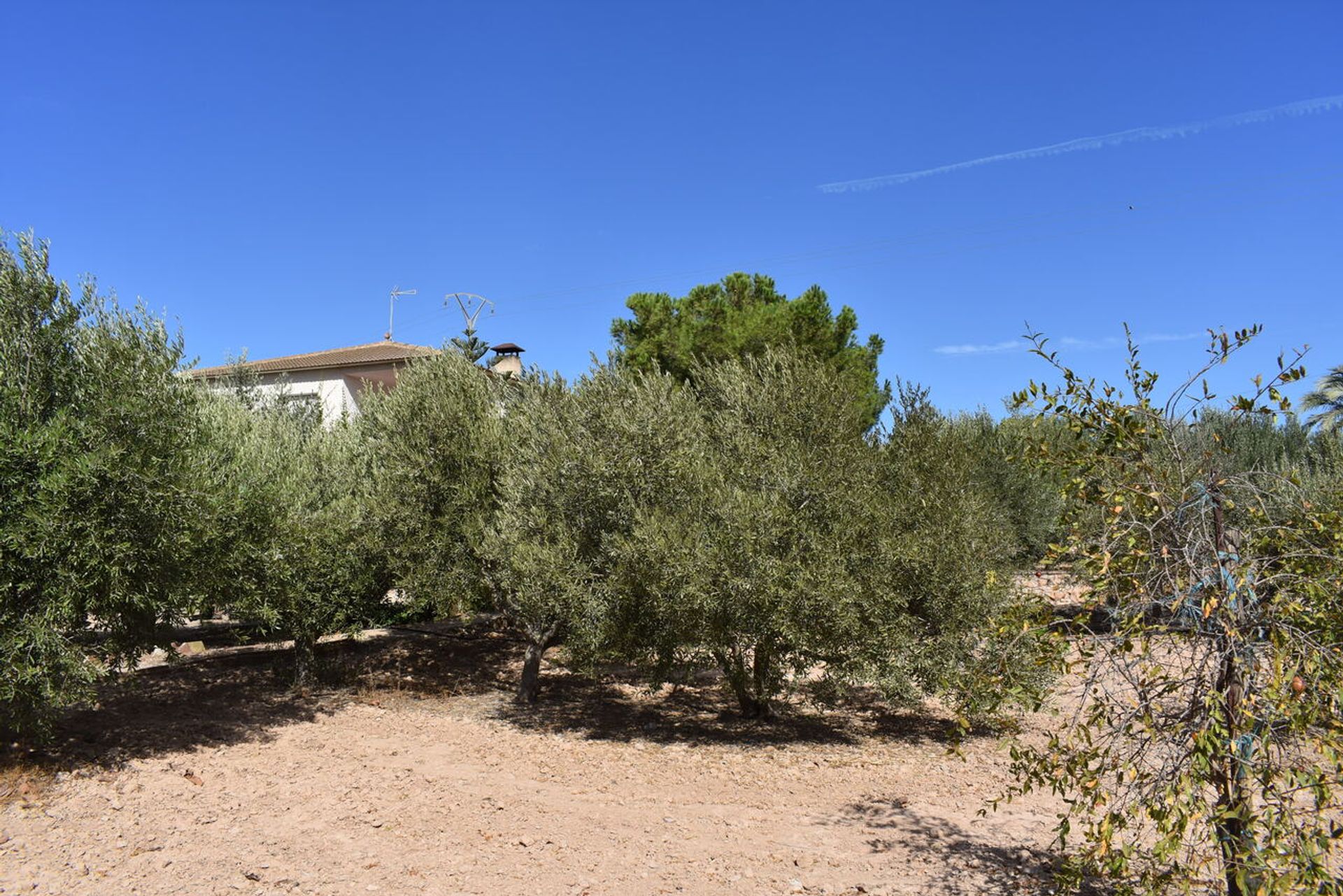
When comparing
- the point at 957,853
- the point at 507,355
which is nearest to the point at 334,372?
the point at 507,355

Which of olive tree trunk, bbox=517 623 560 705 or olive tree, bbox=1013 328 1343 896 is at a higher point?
olive tree, bbox=1013 328 1343 896

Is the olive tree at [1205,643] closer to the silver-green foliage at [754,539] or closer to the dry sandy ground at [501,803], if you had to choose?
the dry sandy ground at [501,803]

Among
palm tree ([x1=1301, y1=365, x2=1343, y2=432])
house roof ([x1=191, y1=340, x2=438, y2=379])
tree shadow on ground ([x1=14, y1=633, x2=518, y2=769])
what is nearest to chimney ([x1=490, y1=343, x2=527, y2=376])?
house roof ([x1=191, y1=340, x2=438, y2=379])

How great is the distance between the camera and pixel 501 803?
834 cm

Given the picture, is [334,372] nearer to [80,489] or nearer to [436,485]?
[436,485]

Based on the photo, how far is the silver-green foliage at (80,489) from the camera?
8195 mm

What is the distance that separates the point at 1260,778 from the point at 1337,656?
0.66 metres

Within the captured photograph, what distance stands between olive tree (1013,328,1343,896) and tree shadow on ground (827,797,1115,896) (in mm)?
1103

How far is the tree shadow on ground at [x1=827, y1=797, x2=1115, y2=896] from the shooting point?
591 cm

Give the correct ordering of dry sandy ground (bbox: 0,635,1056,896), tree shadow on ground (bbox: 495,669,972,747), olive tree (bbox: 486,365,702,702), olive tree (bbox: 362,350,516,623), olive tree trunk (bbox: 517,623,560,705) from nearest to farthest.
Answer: dry sandy ground (bbox: 0,635,1056,896) → olive tree (bbox: 486,365,702,702) → tree shadow on ground (bbox: 495,669,972,747) → olive tree (bbox: 362,350,516,623) → olive tree trunk (bbox: 517,623,560,705)

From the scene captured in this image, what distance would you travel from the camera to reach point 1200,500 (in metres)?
4.27

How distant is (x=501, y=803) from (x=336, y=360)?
88.3 ft

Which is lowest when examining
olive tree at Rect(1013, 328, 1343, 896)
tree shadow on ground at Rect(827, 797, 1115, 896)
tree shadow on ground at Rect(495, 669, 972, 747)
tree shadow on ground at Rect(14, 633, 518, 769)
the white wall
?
tree shadow on ground at Rect(495, 669, 972, 747)

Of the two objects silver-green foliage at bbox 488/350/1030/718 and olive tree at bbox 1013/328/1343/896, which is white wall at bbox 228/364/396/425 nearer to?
silver-green foliage at bbox 488/350/1030/718
